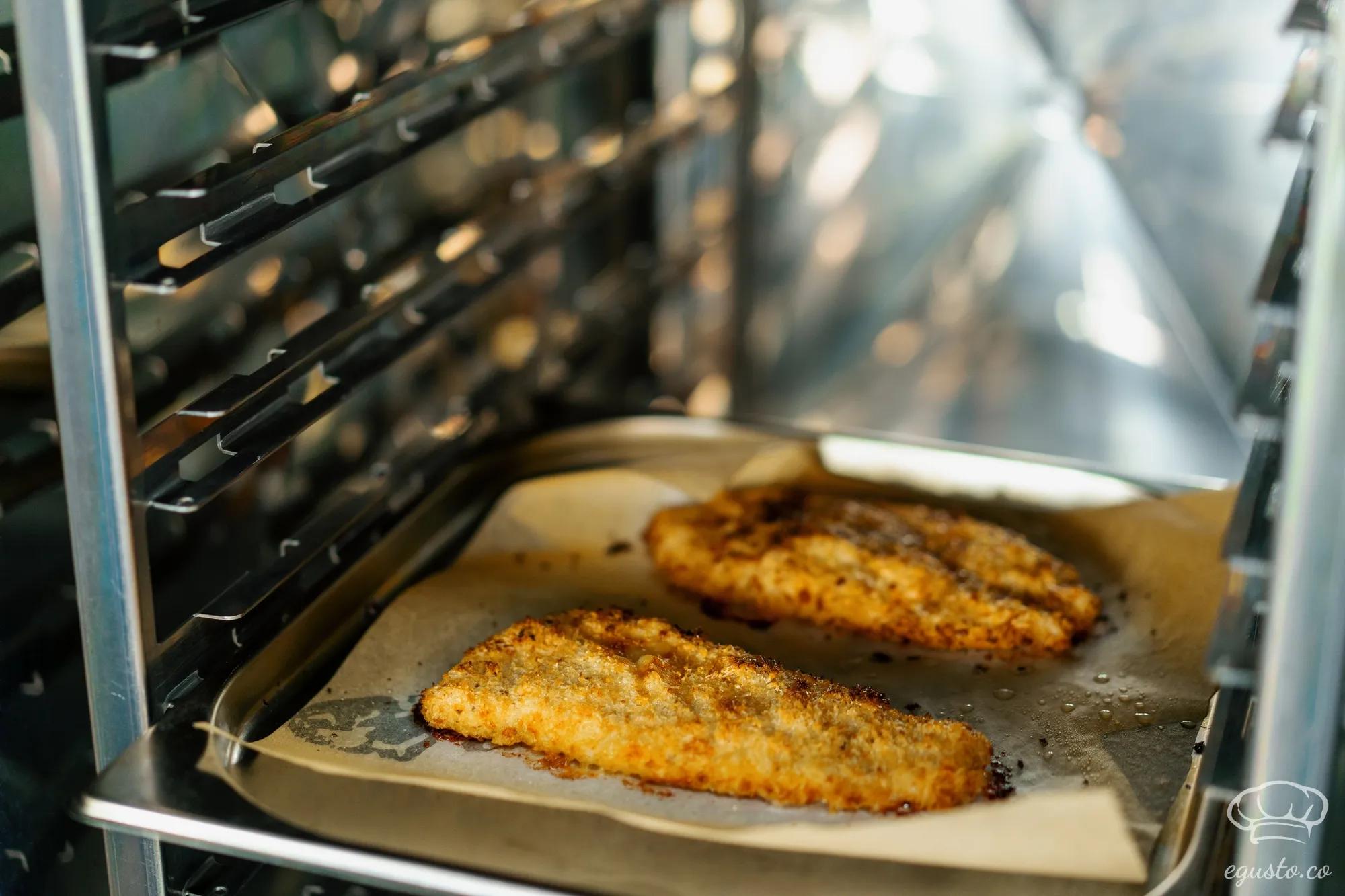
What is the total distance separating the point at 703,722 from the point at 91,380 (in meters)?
0.67

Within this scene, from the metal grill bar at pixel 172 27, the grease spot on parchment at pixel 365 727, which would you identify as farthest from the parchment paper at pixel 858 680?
the metal grill bar at pixel 172 27

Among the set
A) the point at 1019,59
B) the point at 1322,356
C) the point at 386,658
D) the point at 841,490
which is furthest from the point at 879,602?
the point at 1019,59

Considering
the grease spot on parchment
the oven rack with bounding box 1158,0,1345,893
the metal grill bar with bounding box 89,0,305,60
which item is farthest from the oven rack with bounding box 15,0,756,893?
the oven rack with bounding box 1158,0,1345,893

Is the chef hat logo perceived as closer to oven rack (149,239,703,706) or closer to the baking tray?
the baking tray

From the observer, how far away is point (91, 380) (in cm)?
130

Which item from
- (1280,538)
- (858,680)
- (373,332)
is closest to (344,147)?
(373,332)

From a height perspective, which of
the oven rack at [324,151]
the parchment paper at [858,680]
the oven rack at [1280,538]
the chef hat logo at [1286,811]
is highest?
the oven rack at [324,151]

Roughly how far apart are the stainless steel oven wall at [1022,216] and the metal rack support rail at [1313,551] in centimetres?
144

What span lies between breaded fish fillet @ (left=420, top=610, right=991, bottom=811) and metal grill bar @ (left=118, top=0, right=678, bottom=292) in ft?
1.69

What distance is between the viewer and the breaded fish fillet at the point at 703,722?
1.40 meters

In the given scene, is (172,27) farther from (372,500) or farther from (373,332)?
(372,500)

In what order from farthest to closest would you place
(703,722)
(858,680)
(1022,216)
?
(1022,216)
(858,680)
(703,722)

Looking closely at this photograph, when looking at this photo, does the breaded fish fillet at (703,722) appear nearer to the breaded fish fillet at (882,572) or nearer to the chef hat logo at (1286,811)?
the breaded fish fillet at (882,572)

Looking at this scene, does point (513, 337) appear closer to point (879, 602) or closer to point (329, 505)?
point (329, 505)
